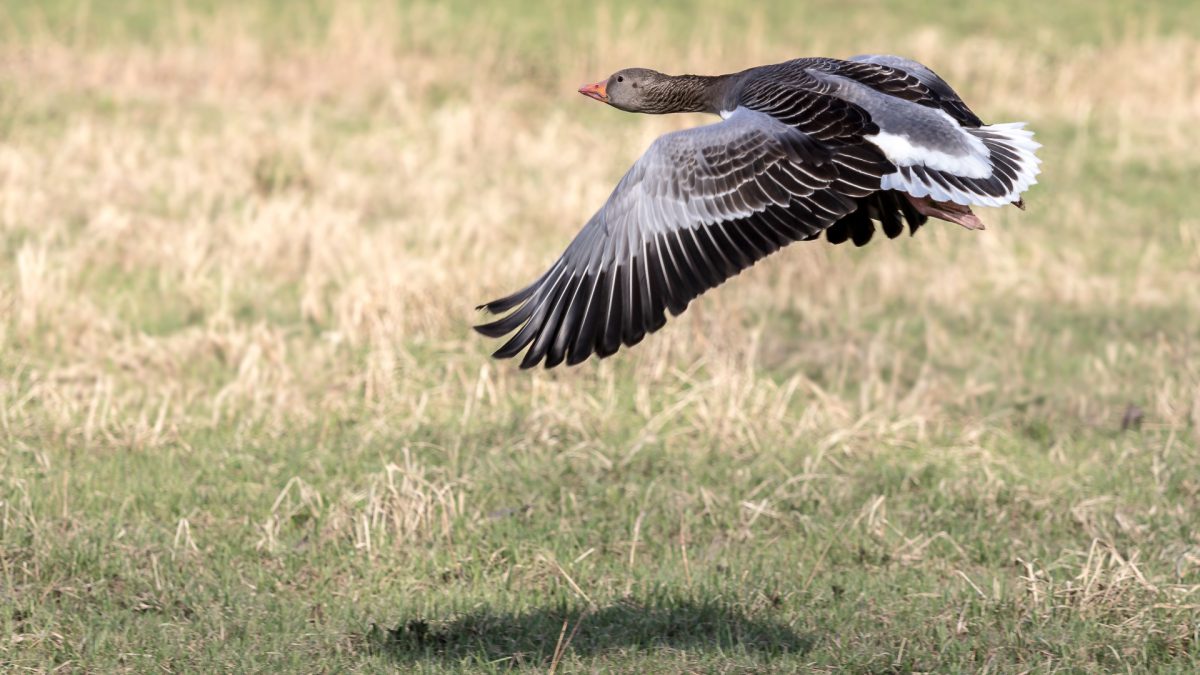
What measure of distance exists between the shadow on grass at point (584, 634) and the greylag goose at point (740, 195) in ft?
3.25

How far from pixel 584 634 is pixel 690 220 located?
1.41m

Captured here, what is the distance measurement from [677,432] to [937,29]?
13477 millimetres

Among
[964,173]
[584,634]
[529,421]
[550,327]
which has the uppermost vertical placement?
[964,173]

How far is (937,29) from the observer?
63.1ft

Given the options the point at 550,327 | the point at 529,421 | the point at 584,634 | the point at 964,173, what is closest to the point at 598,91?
the point at 529,421

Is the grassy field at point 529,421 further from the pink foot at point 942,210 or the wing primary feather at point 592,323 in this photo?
the pink foot at point 942,210

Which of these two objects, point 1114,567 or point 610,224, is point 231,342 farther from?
point 1114,567

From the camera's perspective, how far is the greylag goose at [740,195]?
477 centimetres

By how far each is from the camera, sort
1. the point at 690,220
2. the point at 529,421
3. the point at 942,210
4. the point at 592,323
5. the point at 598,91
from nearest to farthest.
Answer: the point at 592,323 → the point at 690,220 → the point at 942,210 → the point at 598,91 → the point at 529,421

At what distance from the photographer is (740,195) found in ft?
16.4

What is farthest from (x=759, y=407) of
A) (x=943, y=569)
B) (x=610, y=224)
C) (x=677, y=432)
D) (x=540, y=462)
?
(x=610, y=224)

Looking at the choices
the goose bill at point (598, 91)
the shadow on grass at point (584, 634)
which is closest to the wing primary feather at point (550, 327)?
the shadow on grass at point (584, 634)

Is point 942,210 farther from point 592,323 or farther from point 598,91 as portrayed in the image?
point 598,91

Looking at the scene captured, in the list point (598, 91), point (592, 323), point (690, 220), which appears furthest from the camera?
point (598, 91)
